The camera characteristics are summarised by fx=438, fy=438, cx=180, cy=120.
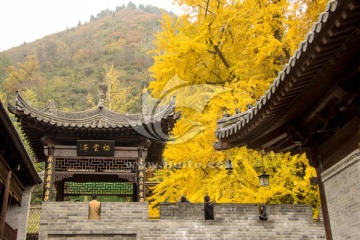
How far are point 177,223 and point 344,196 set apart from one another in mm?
5863

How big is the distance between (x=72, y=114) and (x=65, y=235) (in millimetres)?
3756

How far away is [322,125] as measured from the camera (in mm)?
6312

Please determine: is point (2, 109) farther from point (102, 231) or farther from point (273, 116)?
point (273, 116)

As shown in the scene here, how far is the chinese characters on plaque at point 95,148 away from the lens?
11.8 m

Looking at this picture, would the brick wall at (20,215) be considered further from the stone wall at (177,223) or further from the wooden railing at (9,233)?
the stone wall at (177,223)

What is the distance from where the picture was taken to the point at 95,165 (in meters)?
12.0

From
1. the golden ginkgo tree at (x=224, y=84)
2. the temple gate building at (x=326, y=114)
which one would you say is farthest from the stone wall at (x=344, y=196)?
Result: the golden ginkgo tree at (x=224, y=84)

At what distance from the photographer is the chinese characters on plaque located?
1182cm

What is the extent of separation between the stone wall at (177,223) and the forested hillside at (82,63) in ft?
64.8

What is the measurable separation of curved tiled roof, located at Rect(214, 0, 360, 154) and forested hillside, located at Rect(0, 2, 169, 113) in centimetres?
2390

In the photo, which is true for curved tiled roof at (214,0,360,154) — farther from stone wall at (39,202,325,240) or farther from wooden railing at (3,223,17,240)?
wooden railing at (3,223,17,240)

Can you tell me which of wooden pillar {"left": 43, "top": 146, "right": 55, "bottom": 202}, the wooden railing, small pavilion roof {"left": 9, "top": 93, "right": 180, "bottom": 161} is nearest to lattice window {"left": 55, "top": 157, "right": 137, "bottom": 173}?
wooden pillar {"left": 43, "top": 146, "right": 55, "bottom": 202}

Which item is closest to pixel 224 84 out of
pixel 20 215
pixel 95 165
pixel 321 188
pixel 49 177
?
pixel 95 165

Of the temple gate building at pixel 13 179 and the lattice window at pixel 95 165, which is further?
the lattice window at pixel 95 165
